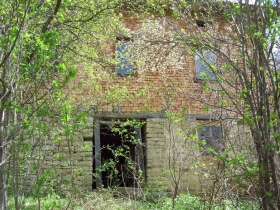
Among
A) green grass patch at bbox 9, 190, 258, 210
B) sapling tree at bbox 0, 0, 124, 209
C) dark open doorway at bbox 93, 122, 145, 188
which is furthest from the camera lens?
dark open doorway at bbox 93, 122, 145, 188

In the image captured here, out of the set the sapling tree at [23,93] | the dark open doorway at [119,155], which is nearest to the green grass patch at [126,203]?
the dark open doorway at [119,155]

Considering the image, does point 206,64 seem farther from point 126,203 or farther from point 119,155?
point 119,155

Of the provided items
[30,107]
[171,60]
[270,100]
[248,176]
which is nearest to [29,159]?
[30,107]

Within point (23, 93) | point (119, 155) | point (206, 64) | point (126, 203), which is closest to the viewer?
point (23, 93)

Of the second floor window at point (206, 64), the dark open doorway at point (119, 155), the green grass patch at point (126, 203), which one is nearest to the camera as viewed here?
the second floor window at point (206, 64)

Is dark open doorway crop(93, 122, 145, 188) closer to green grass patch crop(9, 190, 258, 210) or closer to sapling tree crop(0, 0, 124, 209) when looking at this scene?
green grass patch crop(9, 190, 258, 210)

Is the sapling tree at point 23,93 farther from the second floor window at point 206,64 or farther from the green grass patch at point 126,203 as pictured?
the green grass patch at point 126,203

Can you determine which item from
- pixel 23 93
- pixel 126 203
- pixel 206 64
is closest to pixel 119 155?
pixel 126 203

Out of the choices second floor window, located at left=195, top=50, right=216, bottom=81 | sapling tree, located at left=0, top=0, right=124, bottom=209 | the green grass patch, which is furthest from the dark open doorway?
sapling tree, located at left=0, top=0, right=124, bottom=209

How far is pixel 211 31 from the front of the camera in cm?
502

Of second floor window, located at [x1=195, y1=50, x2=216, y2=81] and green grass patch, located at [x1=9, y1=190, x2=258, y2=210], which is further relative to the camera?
green grass patch, located at [x1=9, y1=190, x2=258, y2=210]

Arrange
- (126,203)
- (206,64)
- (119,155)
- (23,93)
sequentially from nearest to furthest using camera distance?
(23,93) < (206,64) < (126,203) < (119,155)

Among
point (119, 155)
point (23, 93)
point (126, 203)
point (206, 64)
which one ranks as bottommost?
point (126, 203)

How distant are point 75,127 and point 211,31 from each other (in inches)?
88.2
